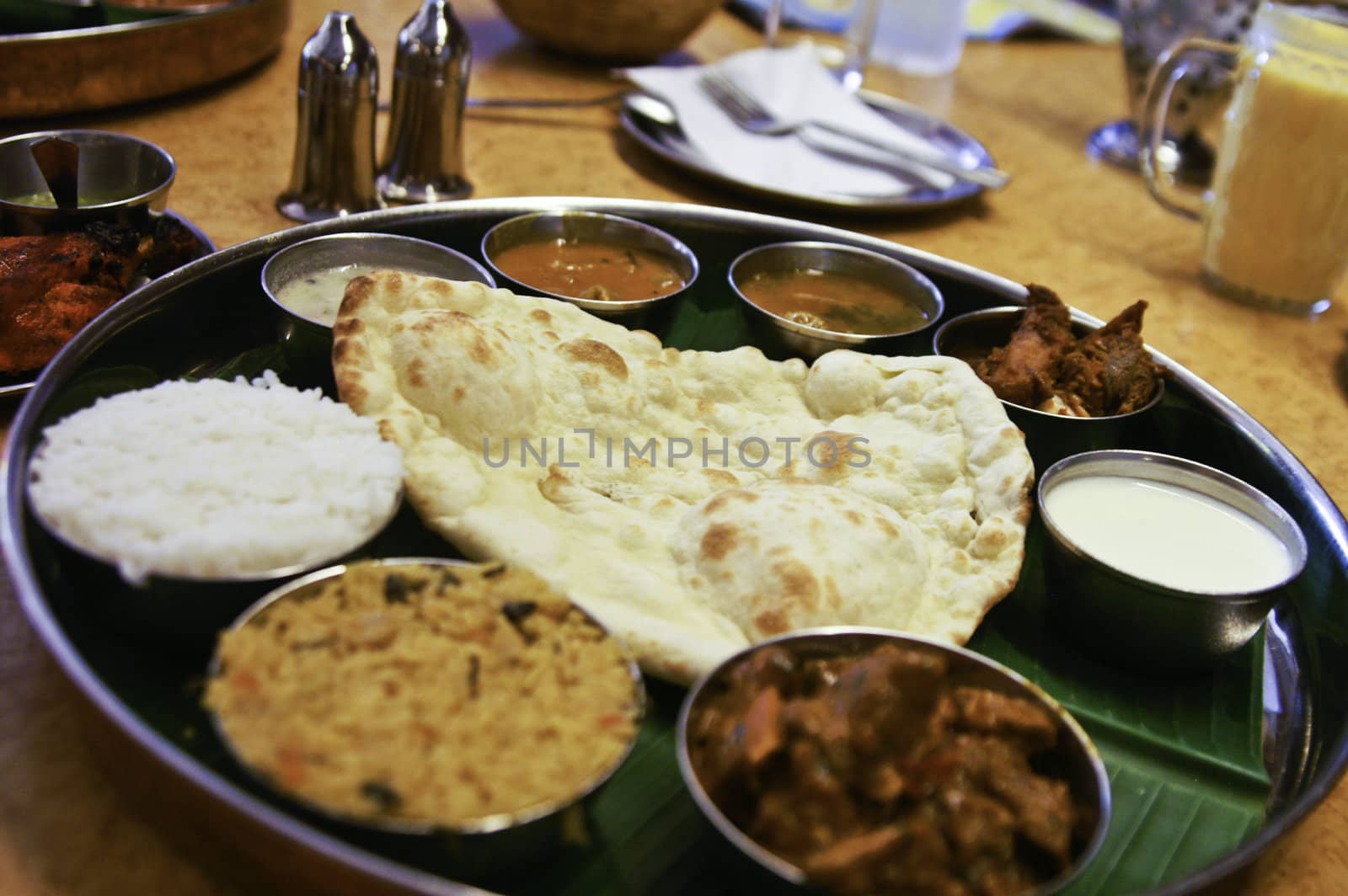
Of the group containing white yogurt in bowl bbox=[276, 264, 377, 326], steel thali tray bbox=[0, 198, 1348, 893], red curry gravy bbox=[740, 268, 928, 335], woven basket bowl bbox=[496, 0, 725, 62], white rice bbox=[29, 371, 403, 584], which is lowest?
steel thali tray bbox=[0, 198, 1348, 893]

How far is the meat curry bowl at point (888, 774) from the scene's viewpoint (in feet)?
4.31

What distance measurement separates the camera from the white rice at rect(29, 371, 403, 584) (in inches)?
59.4

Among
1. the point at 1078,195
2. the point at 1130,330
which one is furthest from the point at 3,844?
the point at 1078,195

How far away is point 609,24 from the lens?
4.41 m

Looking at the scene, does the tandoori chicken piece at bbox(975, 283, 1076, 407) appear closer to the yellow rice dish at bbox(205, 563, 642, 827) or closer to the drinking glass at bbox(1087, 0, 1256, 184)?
the yellow rice dish at bbox(205, 563, 642, 827)

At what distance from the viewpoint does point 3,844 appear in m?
1.32

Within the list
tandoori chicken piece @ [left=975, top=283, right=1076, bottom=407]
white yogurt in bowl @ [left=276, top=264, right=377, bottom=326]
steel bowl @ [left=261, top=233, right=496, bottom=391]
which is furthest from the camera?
tandoori chicken piece @ [left=975, top=283, right=1076, bottom=407]

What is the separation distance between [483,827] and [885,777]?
19.5 inches

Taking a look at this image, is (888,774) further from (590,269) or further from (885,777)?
(590,269)

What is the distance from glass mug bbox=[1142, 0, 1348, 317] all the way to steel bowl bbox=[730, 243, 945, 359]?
4.29ft

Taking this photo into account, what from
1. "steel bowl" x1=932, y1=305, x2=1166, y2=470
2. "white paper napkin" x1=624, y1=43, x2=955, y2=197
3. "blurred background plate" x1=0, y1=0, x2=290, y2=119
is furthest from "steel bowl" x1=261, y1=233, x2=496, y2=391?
"white paper napkin" x1=624, y1=43, x2=955, y2=197

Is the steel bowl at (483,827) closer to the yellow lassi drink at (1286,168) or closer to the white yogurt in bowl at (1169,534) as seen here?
the white yogurt in bowl at (1169,534)

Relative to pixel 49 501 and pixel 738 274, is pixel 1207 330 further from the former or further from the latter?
pixel 49 501

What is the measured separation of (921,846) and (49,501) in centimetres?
125
